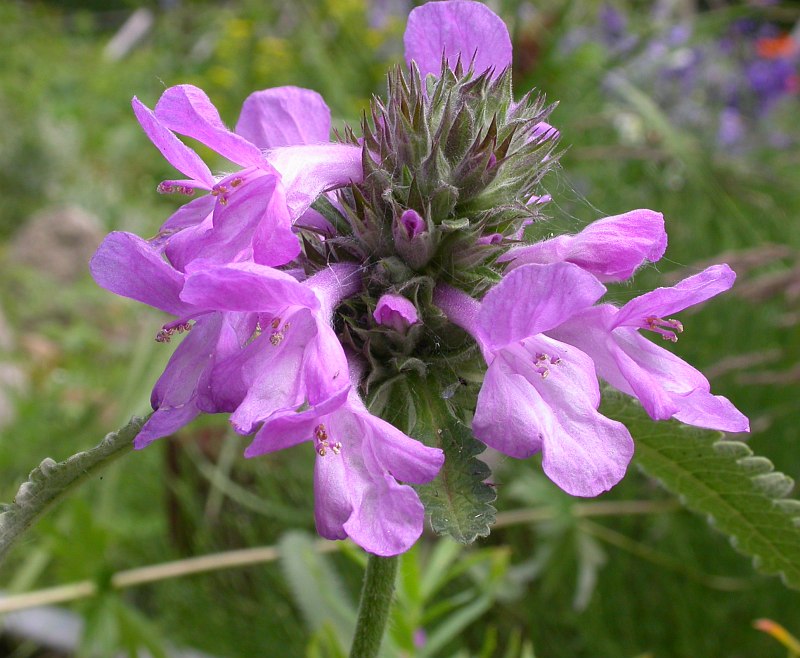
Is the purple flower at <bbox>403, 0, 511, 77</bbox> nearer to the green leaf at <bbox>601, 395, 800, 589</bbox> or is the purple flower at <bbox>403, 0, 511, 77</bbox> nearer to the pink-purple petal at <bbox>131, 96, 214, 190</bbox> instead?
the pink-purple petal at <bbox>131, 96, 214, 190</bbox>

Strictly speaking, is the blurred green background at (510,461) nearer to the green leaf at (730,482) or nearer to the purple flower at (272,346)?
the green leaf at (730,482)

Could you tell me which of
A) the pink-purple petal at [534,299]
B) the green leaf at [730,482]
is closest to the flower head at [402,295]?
the pink-purple petal at [534,299]

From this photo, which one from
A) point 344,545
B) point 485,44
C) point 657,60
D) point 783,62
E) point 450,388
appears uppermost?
point 485,44

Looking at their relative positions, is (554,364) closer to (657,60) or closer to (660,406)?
(660,406)

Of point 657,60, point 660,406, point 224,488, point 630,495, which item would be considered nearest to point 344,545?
point 660,406

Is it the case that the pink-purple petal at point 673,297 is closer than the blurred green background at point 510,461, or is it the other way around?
the pink-purple petal at point 673,297

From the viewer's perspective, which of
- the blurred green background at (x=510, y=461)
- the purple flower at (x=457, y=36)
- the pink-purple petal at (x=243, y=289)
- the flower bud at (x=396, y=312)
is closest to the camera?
the pink-purple petal at (x=243, y=289)
